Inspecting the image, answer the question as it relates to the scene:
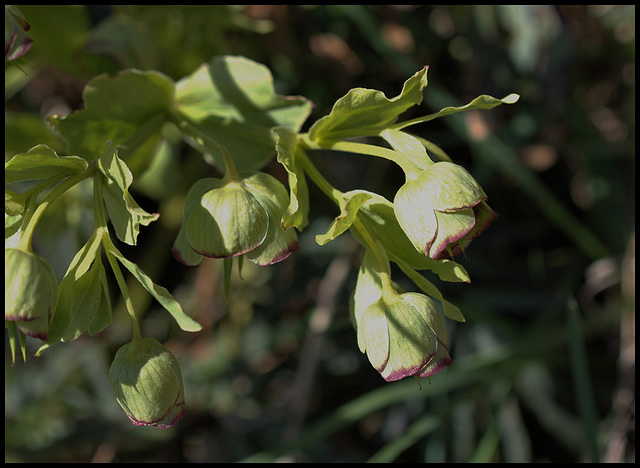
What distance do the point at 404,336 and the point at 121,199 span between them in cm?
31

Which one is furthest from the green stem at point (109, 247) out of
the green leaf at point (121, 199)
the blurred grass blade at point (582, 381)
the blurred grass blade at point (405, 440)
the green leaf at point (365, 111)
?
the blurred grass blade at point (582, 381)

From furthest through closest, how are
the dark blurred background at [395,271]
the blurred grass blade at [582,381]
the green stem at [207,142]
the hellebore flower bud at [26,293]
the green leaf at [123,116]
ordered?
1. the dark blurred background at [395,271]
2. the blurred grass blade at [582,381]
3. the green leaf at [123,116]
4. the green stem at [207,142]
5. the hellebore flower bud at [26,293]

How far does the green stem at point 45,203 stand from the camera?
0.55 metres

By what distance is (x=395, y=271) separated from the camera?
1.22m

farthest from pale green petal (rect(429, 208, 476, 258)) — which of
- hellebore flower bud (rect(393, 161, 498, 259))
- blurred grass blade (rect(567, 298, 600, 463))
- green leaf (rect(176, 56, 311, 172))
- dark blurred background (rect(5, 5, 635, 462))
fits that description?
dark blurred background (rect(5, 5, 635, 462))

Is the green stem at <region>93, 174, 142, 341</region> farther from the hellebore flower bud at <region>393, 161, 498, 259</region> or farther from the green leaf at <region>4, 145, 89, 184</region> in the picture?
the hellebore flower bud at <region>393, 161, 498, 259</region>

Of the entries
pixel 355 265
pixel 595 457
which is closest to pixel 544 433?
pixel 595 457

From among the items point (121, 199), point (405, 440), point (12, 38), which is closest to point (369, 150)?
point (121, 199)

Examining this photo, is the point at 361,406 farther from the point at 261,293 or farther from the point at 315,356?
the point at 261,293

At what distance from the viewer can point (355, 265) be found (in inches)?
50.1

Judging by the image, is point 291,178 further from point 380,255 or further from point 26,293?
point 26,293

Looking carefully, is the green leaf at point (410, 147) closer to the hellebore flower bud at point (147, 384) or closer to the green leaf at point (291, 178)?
the green leaf at point (291, 178)

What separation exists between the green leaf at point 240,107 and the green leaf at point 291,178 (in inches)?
5.7

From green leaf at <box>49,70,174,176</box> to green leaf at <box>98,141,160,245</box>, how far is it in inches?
5.3
